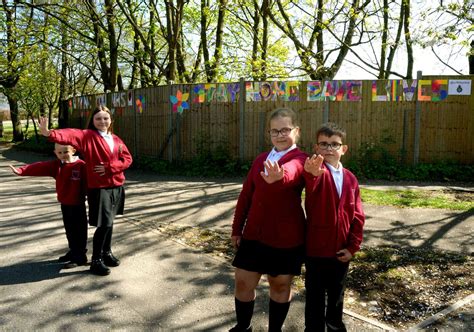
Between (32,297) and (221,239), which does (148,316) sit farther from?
(221,239)

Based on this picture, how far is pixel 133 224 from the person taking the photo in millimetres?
6457

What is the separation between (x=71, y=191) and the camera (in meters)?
4.57

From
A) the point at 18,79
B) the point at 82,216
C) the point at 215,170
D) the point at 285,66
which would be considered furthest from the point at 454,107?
the point at 18,79

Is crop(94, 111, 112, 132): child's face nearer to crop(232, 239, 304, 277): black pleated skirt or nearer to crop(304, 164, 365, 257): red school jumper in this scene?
crop(232, 239, 304, 277): black pleated skirt

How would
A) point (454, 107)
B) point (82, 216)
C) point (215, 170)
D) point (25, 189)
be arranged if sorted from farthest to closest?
1. point (215, 170)
2. point (454, 107)
3. point (25, 189)
4. point (82, 216)

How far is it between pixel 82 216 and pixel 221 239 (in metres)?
1.88

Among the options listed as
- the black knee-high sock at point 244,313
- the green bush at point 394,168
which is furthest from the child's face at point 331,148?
the green bush at point 394,168

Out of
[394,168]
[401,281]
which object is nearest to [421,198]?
[394,168]

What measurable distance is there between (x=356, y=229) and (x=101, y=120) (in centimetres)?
292

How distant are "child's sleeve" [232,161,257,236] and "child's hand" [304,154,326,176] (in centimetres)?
58

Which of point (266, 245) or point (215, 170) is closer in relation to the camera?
point (266, 245)

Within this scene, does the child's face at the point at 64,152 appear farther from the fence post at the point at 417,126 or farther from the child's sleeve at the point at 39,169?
the fence post at the point at 417,126

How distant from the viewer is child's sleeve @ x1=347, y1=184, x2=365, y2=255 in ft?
9.10

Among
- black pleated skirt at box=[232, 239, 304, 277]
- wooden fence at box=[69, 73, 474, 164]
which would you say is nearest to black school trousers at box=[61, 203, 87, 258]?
black pleated skirt at box=[232, 239, 304, 277]
